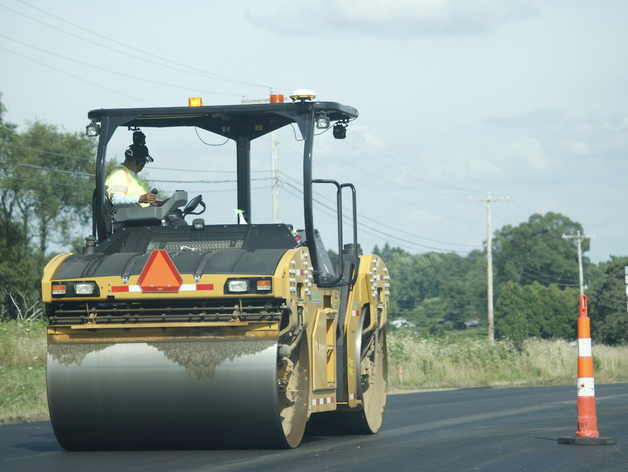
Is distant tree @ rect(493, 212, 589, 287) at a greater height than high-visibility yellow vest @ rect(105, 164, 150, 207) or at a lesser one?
greater

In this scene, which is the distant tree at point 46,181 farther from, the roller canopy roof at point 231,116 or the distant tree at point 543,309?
the distant tree at point 543,309

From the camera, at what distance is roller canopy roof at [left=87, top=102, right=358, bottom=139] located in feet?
28.7

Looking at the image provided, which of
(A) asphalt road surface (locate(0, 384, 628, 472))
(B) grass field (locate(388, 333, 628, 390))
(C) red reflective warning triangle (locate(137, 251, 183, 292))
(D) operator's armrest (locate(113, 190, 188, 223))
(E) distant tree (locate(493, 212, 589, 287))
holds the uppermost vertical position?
(E) distant tree (locate(493, 212, 589, 287))

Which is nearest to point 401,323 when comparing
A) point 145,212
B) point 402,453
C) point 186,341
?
point 145,212

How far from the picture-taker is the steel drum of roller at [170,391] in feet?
24.4

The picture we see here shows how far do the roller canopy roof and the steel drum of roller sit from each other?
7.29 ft

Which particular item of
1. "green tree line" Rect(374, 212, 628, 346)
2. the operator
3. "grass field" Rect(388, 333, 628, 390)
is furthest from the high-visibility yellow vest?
"green tree line" Rect(374, 212, 628, 346)

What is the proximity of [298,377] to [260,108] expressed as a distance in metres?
2.33

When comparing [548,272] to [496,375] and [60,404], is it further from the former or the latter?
[60,404]

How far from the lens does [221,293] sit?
7.53 meters

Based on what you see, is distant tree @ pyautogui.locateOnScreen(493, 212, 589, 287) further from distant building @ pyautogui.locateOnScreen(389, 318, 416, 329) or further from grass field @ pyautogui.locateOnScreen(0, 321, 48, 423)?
grass field @ pyautogui.locateOnScreen(0, 321, 48, 423)

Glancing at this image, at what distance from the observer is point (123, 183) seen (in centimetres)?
897

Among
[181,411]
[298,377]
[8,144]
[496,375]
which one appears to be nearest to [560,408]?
[298,377]

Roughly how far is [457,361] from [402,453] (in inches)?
813
